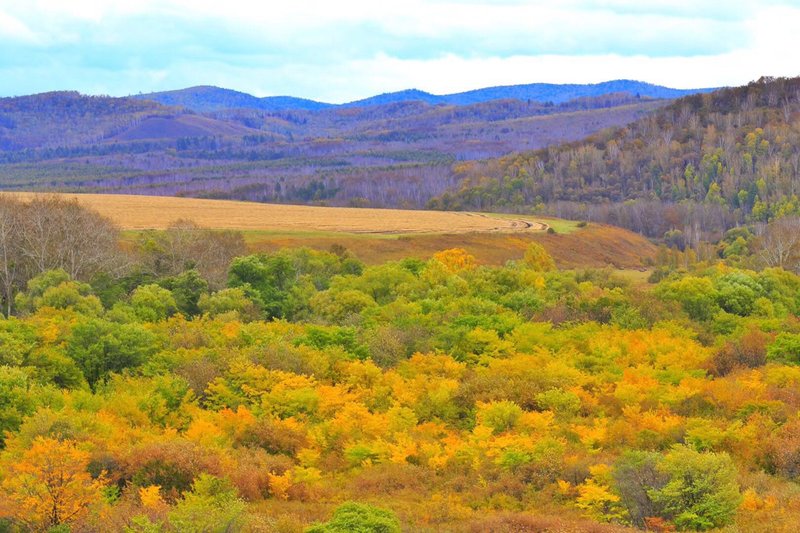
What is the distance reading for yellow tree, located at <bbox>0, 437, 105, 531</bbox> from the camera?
2756 cm

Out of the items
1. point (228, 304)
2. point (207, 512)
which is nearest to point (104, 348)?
point (228, 304)

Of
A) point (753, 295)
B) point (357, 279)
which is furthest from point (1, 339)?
point (753, 295)

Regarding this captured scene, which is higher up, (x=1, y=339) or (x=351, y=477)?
(x=1, y=339)

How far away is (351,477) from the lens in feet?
120

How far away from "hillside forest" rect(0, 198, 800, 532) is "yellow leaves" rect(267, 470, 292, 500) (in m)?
0.07

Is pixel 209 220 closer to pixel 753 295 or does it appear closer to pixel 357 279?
pixel 357 279

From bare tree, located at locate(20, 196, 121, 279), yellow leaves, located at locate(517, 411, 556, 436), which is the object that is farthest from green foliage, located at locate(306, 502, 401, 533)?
bare tree, located at locate(20, 196, 121, 279)

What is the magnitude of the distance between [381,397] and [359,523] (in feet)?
67.0

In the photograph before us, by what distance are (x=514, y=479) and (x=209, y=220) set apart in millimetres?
103172

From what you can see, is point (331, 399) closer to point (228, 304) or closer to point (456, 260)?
point (228, 304)

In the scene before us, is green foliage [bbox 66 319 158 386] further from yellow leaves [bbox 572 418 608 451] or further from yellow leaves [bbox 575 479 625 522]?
yellow leaves [bbox 575 479 625 522]

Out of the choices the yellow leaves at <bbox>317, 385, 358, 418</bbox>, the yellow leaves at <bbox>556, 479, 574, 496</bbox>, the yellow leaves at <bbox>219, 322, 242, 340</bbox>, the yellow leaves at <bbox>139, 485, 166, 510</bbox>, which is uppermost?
the yellow leaves at <bbox>219, 322, 242, 340</bbox>

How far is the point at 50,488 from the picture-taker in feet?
92.0

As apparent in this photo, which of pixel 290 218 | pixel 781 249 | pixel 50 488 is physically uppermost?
pixel 290 218
